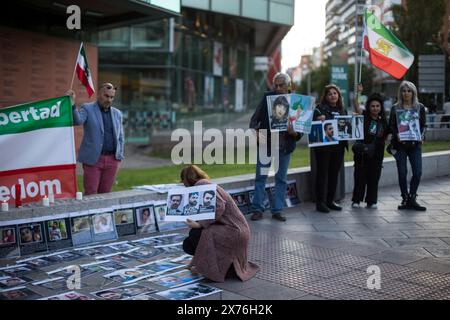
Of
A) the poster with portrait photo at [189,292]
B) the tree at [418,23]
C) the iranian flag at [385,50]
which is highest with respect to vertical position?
the tree at [418,23]

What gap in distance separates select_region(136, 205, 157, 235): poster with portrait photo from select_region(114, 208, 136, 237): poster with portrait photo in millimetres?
92

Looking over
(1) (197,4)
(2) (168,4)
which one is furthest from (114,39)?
(2) (168,4)

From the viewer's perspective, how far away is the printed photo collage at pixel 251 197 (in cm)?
842

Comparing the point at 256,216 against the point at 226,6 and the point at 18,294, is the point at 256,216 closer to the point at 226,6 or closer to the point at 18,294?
the point at 18,294

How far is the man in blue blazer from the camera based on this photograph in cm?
716

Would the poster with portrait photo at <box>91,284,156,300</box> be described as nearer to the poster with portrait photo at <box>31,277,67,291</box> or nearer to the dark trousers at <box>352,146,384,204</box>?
the poster with portrait photo at <box>31,277,67,291</box>

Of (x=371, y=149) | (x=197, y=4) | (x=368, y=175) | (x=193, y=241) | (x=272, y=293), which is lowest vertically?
(x=272, y=293)

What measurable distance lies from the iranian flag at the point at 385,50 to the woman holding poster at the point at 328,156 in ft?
4.59

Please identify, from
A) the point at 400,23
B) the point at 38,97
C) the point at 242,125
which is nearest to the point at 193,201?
the point at 38,97

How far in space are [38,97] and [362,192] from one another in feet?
31.7

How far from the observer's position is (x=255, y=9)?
29219 mm

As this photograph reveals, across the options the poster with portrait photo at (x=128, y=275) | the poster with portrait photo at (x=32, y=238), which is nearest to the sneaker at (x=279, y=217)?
the poster with portrait photo at (x=128, y=275)

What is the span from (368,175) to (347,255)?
3.07 meters

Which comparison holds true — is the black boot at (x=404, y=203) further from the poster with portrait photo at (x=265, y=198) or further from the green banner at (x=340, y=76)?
the green banner at (x=340, y=76)
